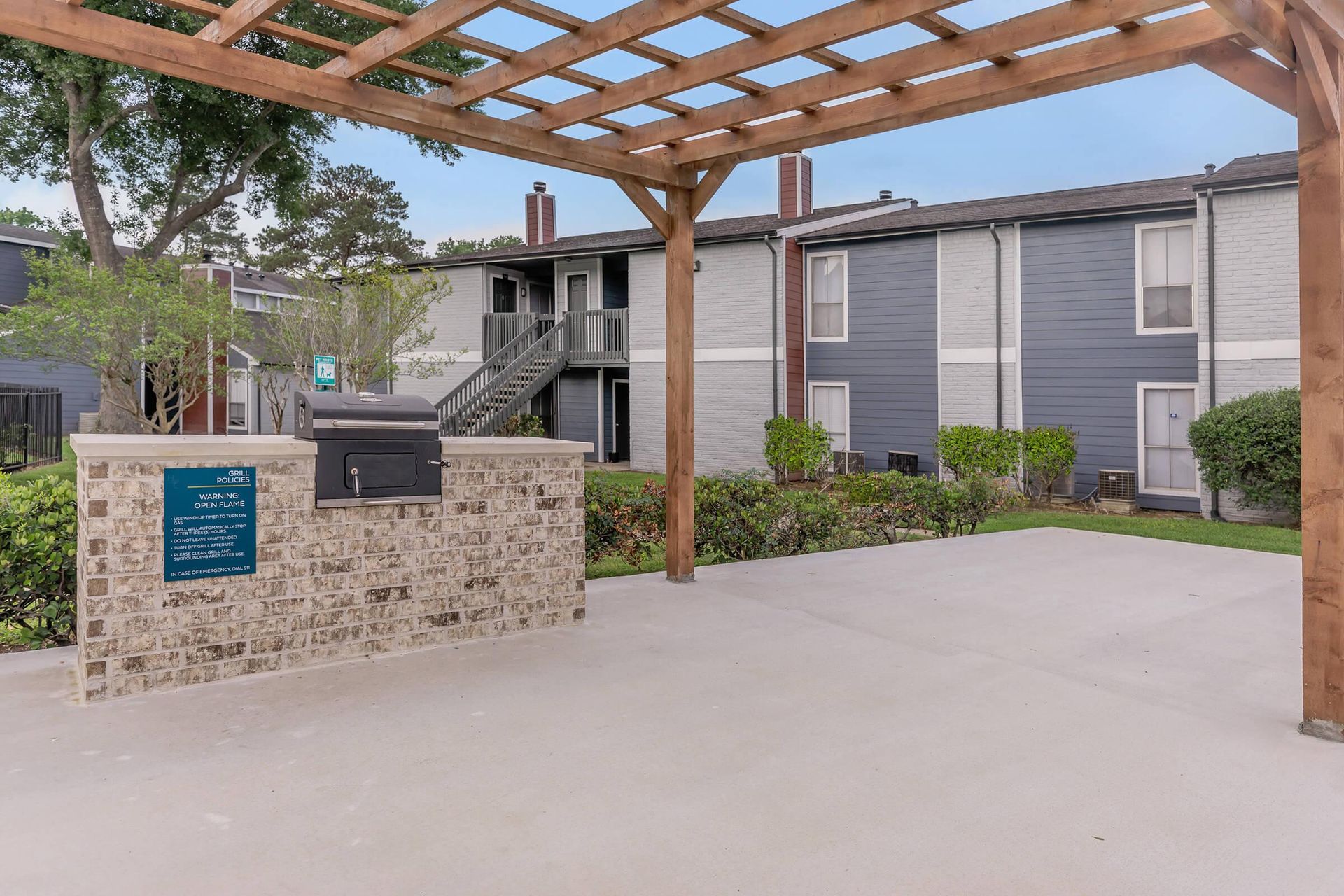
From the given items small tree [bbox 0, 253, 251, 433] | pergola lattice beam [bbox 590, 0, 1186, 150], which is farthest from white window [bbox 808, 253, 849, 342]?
pergola lattice beam [bbox 590, 0, 1186, 150]

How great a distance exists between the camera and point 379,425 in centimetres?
480

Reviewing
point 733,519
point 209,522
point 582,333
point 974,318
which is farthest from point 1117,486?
→ point 209,522

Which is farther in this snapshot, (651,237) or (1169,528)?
(651,237)

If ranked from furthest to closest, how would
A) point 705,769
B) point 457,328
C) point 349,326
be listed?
1. point 457,328
2. point 349,326
3. point 705,769

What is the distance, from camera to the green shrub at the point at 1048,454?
1412cm

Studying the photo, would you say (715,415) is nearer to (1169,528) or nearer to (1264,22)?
(1169,528)

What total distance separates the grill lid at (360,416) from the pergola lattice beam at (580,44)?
1.84 metres

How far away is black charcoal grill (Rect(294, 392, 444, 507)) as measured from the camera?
4641mm

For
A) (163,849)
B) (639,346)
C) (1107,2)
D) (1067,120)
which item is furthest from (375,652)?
(1067,120)

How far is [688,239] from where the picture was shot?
6.86 metres

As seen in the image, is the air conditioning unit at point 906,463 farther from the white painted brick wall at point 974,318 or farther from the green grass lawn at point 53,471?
the green grass lawn at point 53,471

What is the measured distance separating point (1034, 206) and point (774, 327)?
510 centimetres

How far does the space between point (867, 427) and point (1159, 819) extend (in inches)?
564

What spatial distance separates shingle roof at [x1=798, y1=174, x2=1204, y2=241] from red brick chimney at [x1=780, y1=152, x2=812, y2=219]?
1.94 meters
